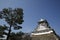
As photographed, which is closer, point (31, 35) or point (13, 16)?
point (13, 16)

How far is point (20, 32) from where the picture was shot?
18406 mm

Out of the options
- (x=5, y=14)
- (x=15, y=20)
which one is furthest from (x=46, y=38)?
(x=5, y=14)

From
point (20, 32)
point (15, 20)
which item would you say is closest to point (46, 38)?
point (20, 32)

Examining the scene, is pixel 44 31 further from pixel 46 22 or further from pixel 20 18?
pixel 20 18

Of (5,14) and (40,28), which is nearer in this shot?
(5,14)

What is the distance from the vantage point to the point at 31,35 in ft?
66.5

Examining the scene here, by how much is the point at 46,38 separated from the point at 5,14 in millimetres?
6624

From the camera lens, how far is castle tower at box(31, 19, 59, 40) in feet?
60.6

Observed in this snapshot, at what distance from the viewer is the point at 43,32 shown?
19.7 meters

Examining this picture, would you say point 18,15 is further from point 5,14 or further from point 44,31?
point 44,31

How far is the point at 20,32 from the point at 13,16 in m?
2.43

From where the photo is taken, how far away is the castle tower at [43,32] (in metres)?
18.5

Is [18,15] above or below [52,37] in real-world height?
above

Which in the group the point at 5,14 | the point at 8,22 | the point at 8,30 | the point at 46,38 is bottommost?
the point at 46,38
